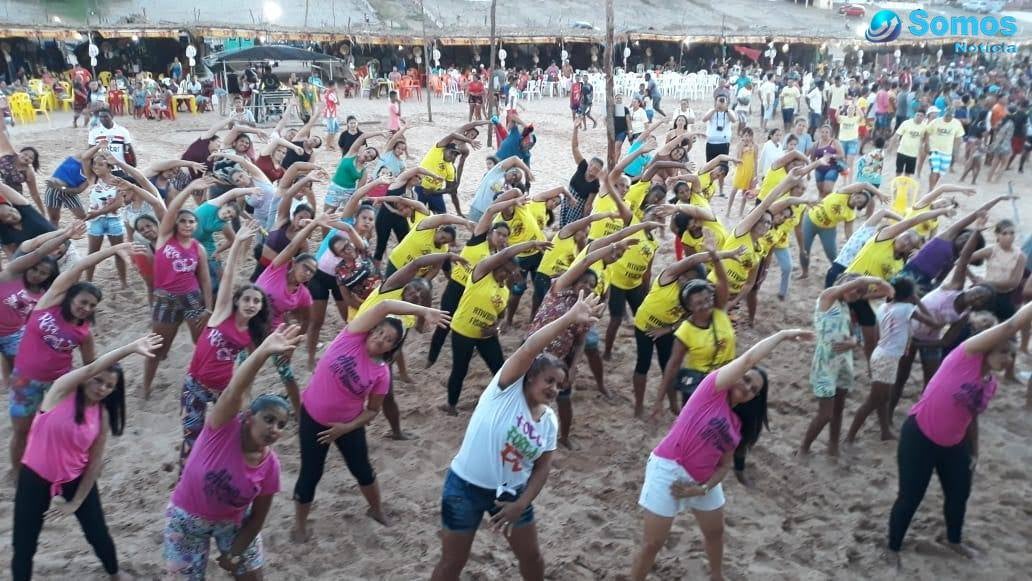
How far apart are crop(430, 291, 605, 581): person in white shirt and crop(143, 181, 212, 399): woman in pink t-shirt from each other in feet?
11.5

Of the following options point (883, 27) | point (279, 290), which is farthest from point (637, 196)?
point (883, 27)

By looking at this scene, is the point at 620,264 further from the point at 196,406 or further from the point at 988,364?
the point at 196,406

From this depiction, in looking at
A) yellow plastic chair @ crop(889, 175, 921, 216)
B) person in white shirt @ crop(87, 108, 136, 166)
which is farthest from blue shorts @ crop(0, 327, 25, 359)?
yellow plastic chair @ crop(889, 175, 921, 216)

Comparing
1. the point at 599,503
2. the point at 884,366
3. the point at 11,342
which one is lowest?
the point at 599,503

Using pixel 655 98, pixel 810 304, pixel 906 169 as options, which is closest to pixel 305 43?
pixel 655 98

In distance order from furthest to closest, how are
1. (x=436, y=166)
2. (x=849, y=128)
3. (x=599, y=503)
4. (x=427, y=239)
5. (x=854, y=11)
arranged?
(x=854, y=11), (x=849, y=128), (x=436, y=166), (x=427, y=239), (x=599, y=503)

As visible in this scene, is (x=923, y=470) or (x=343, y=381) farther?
(x=923, y=470)

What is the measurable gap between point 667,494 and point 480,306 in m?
2.18

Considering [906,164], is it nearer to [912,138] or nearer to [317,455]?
[912,138]

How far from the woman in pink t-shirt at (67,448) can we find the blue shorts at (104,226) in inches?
199

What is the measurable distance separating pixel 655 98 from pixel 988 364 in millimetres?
19967

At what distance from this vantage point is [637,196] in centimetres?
842

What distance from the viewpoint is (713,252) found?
5.63 m

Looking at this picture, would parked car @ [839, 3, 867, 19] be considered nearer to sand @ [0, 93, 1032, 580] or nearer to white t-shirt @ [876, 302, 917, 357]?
sand @ [0, 93, 1032, 580]
